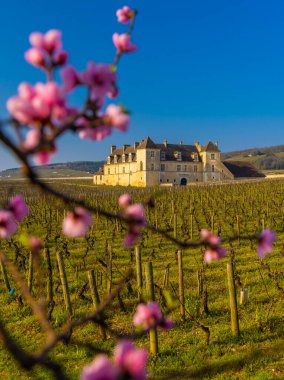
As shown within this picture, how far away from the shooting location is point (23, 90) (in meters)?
0.98

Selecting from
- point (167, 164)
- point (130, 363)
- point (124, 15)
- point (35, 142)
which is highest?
point (167, 164)

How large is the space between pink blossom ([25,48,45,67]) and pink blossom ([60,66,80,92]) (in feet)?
0.28

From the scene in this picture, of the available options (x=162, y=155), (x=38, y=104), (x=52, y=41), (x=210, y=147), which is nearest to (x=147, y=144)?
(x=162, y=155)

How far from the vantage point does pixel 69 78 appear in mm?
1015

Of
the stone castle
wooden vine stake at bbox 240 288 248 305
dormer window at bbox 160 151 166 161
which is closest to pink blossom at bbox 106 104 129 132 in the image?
wooden vine stake at bbox 240 288 248 305

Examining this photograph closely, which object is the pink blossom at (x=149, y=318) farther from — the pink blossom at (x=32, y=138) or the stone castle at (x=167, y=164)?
the stone castle at (x=167, y=164)

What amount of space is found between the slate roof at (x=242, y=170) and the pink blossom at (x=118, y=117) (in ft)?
237

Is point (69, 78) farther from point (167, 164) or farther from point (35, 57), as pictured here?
point (167, 164)

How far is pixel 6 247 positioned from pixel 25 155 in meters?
17.9

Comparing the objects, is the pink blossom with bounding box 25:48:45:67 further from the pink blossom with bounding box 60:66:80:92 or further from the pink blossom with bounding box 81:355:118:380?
the pink blossom with bounding box 81:355:118:380

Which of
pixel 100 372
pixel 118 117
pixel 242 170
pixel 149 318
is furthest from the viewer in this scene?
pixel 242 170

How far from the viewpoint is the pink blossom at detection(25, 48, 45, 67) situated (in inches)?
40.9

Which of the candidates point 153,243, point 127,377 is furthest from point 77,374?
point 153,243

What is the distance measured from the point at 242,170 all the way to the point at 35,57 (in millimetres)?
74443
